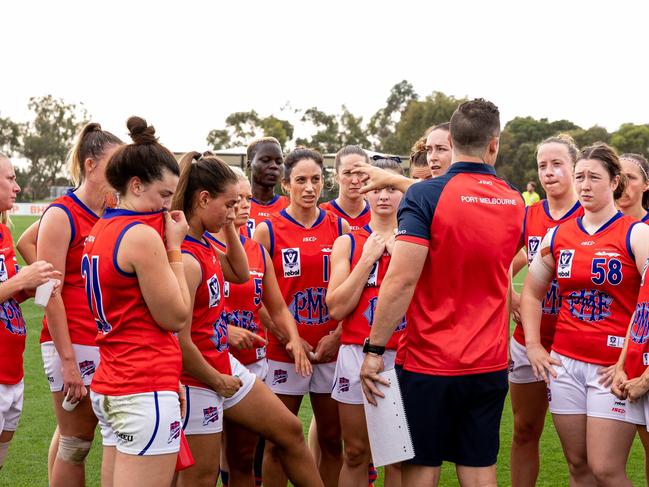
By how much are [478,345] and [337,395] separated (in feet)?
4.12

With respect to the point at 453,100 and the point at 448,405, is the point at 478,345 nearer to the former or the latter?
the point at 448,405

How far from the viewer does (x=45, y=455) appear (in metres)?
5.87

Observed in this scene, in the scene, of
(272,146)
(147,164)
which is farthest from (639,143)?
(147,164)

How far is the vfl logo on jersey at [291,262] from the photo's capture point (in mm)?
4977

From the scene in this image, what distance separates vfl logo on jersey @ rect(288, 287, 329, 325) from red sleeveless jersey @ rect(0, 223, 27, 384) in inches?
66.4

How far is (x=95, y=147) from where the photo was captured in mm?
4219

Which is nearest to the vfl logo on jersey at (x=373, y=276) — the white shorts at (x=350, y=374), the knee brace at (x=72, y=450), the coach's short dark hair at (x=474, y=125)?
the white shorts at (x=350, y=374)

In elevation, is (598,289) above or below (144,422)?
above

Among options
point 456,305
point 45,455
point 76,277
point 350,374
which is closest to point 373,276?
point 350,374

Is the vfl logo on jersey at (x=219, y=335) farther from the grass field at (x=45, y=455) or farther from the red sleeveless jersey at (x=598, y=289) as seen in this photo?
the grass field at (x=45, y=455)

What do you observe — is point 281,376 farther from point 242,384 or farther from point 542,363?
point 542,363

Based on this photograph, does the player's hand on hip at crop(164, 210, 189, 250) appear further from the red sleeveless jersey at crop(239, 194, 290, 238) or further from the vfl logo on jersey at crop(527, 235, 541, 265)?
the red sleeveless jersey at crop(239, 194, 290, 238)

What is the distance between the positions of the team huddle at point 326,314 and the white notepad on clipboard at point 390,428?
50mm

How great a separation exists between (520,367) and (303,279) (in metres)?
1.55
